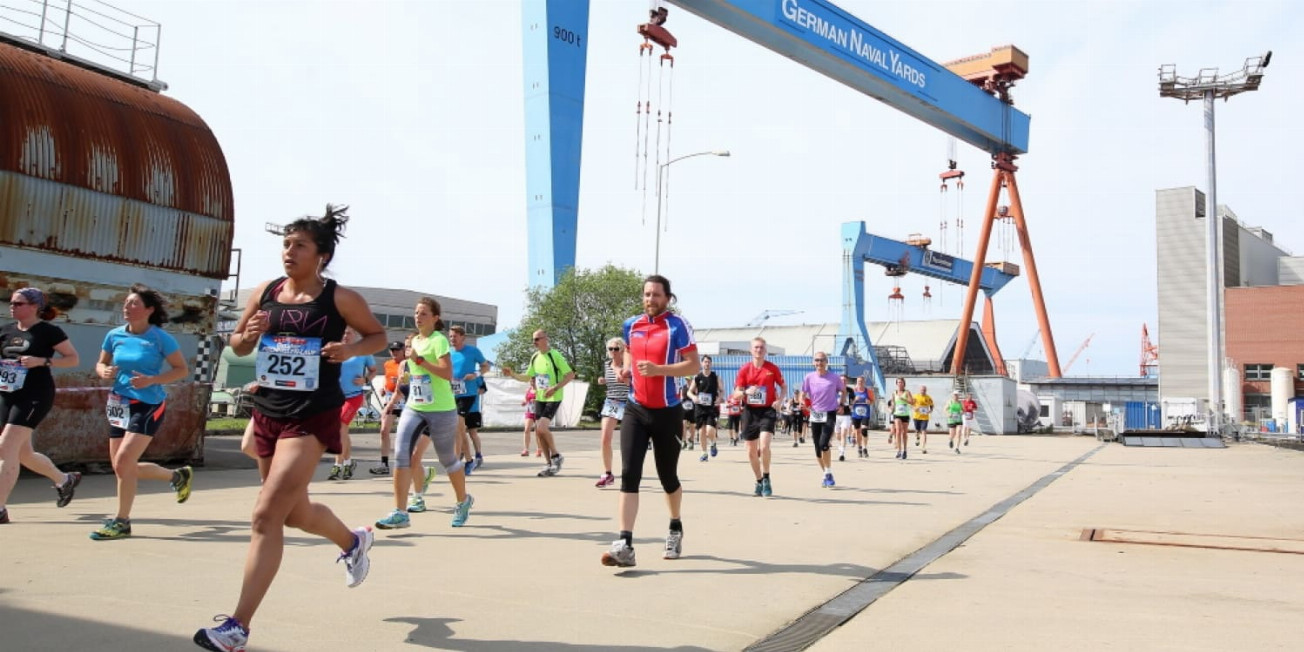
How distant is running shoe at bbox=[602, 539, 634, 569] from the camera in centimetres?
575

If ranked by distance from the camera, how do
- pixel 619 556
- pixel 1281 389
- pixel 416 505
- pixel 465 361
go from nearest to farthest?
pixel 619 556, pixel 416 505, pixel 465 361, pixel 1281 389

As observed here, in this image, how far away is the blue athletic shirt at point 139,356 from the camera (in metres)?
6.70

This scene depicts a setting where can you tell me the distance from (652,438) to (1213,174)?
43.6m

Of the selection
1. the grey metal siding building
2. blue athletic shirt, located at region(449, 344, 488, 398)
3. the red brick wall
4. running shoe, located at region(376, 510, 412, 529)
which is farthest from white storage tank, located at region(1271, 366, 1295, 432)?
running shoe, located at region(376, 510, 412, 529)

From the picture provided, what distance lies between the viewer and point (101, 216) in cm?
1180

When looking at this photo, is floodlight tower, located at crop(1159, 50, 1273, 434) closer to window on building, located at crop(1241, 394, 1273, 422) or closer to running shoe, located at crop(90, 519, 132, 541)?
window on building, located at crop(1241, 394, 1273, 422)

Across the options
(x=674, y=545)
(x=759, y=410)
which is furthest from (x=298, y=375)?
(x=759, y=410)

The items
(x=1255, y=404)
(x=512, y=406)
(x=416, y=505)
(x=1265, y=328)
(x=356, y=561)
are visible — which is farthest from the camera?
(x=1255, y=404)

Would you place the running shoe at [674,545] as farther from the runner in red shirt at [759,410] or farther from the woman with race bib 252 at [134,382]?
the runner in red shirt at [759,410]

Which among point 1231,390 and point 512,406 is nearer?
point 512,406

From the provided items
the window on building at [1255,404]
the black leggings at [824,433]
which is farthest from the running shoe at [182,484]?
the window on building at [1255,404]

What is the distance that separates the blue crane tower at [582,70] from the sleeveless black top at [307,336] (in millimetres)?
26716

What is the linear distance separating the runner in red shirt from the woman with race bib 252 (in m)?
6.04

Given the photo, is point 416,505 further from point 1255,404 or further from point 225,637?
point 1255,404
